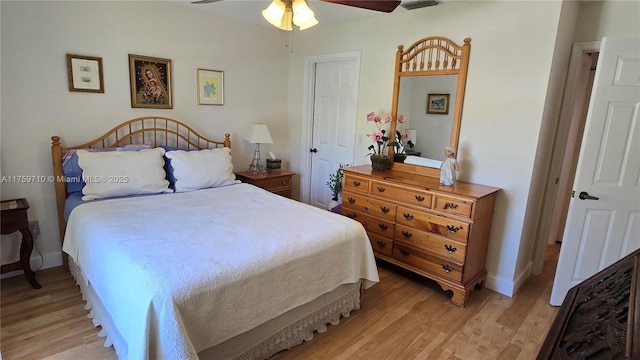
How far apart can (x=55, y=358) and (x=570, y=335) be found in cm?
244

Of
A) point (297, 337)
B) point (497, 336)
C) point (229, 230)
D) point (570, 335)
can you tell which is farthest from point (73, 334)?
point (497, 336)

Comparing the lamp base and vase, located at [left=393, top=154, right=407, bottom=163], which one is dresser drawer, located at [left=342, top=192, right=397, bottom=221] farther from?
the lamp base

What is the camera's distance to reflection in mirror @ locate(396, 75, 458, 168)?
2955mm

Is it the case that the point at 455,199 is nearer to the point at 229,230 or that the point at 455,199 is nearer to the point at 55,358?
the point at 229,230

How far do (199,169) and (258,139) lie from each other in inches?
35.9

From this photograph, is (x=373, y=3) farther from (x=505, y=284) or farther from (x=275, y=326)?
(x=505, y=284)

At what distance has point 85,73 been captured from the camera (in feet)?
9.37

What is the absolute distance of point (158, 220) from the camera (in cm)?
223

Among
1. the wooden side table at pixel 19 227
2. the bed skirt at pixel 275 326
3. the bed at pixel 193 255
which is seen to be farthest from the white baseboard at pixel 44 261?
the bed skirt at pixel 275 326

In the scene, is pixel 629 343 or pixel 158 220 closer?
pixel 629 343

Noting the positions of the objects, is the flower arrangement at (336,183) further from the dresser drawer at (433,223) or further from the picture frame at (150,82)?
the picture frame at (150,82)

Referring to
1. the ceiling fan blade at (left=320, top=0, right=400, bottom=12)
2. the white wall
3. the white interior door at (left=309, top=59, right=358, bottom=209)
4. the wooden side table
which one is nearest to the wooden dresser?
the white interior door at (left=309, top=59, right=358, bottom=209)

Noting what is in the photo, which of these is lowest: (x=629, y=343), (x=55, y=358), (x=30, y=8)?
(x=55, y=358)

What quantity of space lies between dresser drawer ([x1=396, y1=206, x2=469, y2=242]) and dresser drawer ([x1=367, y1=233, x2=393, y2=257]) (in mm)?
238
